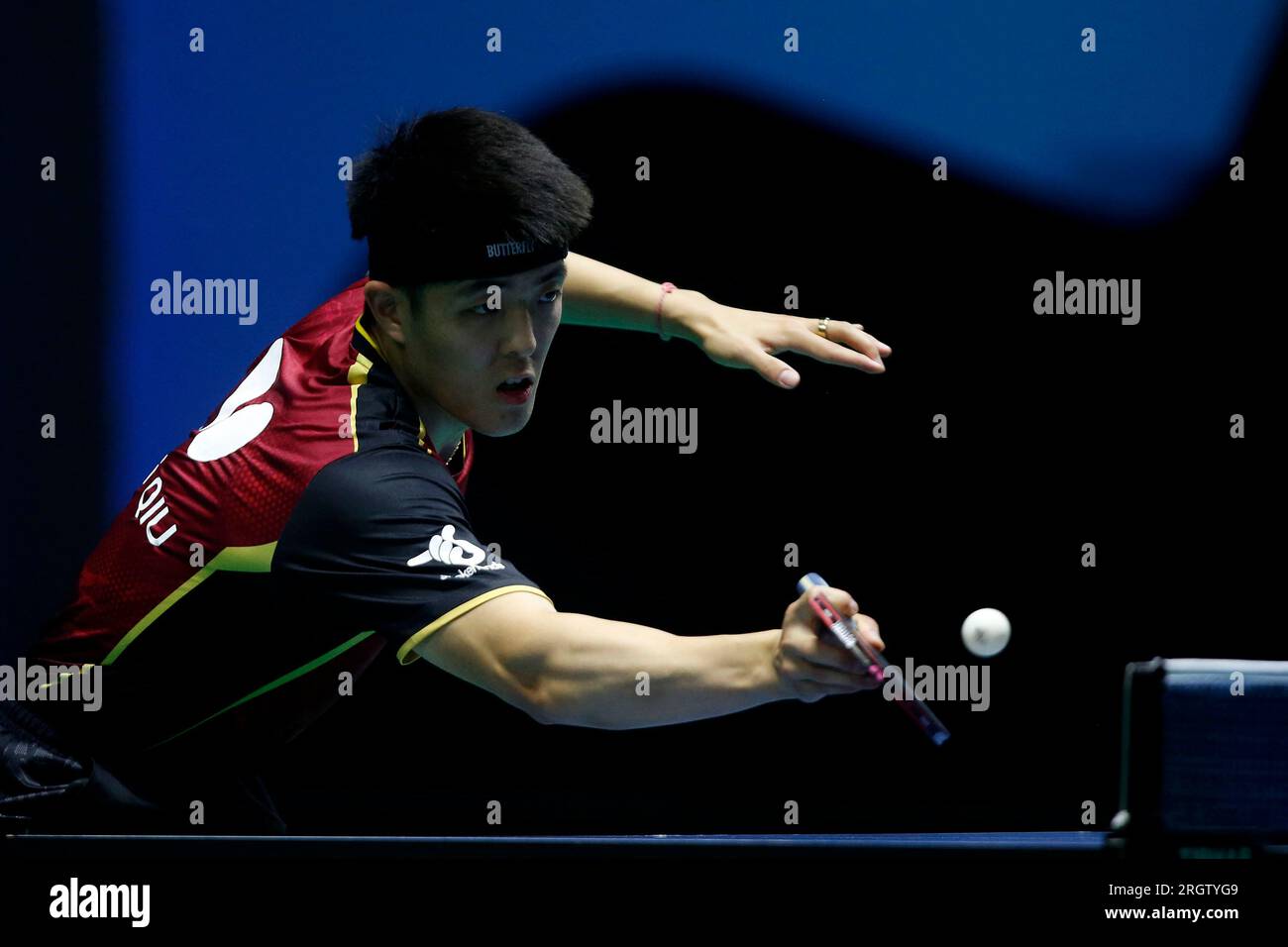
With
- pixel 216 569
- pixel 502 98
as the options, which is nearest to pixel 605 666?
pixel 216 569

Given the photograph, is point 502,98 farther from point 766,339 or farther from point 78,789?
point 78,789

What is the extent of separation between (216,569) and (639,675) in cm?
77

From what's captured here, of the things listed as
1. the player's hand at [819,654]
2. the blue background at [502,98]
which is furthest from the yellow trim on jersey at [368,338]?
the blue background at [502,98]

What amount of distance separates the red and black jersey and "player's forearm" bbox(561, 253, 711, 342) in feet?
1.76

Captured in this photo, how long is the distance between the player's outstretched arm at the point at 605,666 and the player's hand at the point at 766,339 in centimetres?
75

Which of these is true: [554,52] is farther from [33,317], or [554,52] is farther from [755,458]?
[33,317]

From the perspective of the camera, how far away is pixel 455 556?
7.93 ft

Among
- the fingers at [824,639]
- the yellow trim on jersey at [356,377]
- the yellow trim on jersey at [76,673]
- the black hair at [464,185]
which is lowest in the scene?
the yellow trim on jersey at [76,673]

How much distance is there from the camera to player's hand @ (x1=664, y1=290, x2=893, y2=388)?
2.91 meters

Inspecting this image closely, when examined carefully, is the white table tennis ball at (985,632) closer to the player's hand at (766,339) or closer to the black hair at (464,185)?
the player's hand at (766,339)

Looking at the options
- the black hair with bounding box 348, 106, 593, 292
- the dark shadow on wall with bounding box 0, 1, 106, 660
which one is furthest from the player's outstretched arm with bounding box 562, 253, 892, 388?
the dark shadow on wall with bounding box 0, 1, 106, 660

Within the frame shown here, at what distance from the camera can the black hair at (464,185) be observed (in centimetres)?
266
